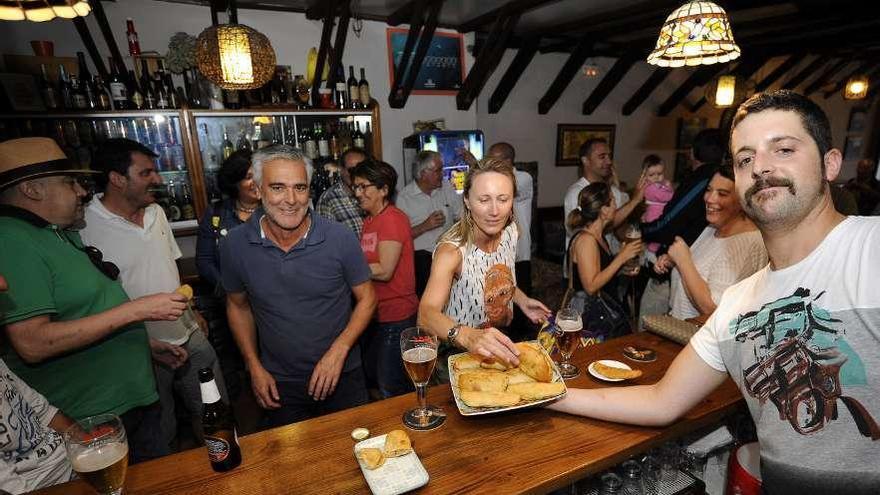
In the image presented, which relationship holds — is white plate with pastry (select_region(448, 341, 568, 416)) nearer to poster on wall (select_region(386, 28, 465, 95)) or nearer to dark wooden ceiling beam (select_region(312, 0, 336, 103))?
dark wooden ceiling beam (select_region(312, 0, 336, 103))

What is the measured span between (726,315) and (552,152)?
738 centimetres

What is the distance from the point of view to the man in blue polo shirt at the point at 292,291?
6.59ft

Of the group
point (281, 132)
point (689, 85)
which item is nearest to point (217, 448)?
point (281, 132)

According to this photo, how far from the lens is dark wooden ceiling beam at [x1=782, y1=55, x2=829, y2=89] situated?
9227 millimetres

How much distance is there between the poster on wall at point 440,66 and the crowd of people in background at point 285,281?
3465mm

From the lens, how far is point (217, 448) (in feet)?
3.60

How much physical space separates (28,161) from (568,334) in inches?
89.6

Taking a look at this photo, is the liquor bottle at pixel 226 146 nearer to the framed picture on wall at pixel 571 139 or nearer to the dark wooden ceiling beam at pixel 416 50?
the dark wooden ceiling beam at pixel 416 50

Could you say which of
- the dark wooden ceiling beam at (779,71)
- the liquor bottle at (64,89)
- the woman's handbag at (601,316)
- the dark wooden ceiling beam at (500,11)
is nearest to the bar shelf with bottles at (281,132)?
the liquor bottle at (64,89)

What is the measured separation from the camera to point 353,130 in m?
5.45

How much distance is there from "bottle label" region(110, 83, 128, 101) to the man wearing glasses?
2837mm

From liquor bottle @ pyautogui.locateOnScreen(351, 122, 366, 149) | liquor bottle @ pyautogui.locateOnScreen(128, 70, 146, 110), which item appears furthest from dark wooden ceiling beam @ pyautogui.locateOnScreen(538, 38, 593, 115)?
liquor bottle @ pyautogui.locateOnScreen(128, 70, 146, 110)

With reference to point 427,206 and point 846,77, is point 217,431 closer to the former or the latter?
point 427,206

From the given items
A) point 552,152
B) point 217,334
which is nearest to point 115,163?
point 217,334
